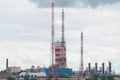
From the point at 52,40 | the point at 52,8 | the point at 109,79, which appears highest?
the point at 52,8

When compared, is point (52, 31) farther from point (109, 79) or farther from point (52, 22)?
point (109, 79)

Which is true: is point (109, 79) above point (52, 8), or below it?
below

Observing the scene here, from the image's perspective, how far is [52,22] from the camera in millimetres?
176375

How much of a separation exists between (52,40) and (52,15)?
611 inches

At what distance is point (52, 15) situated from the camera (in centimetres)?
17988

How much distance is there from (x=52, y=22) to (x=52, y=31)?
14.8 feet

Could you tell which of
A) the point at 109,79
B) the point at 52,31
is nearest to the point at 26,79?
the point at 52,31

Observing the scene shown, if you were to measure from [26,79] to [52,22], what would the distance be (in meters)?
27.4

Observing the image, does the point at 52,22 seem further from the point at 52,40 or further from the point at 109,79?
the point at 109,79

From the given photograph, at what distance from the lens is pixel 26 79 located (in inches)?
6698

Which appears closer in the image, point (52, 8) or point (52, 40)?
point (52, 8)

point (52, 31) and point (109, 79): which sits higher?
point (52, 31)

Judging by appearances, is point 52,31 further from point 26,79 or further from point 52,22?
point 26,79

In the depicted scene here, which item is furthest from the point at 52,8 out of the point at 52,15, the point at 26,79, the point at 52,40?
the point at 26,79
